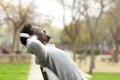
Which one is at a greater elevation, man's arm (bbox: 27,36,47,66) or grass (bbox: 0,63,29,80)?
man's arm (bbox: 27,36,47,66)

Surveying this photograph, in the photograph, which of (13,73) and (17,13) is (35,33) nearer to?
(13,73)

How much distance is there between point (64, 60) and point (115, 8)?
1387 inches

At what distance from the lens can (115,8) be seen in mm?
38438

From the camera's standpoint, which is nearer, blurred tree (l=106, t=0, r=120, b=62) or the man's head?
the man's head

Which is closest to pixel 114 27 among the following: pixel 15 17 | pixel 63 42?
pixel 15 17

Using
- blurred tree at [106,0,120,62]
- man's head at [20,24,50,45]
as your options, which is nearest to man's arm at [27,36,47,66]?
man's head at [20,24,50,45]

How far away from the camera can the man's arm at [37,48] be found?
3600 millimetres

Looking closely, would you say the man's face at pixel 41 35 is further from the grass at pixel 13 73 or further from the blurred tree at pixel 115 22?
the blurred tree at pixel 115 22

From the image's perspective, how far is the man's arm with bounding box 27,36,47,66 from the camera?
142 inches

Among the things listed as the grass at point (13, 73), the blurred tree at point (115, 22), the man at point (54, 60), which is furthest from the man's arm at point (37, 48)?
the blurred tree at point (115, 22)

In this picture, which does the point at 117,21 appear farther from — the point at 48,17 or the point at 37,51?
the point at 37,51

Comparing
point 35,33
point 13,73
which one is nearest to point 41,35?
point 35,33

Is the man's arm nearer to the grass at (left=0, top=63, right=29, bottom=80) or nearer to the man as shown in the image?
the man

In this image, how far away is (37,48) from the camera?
11.9 feet
